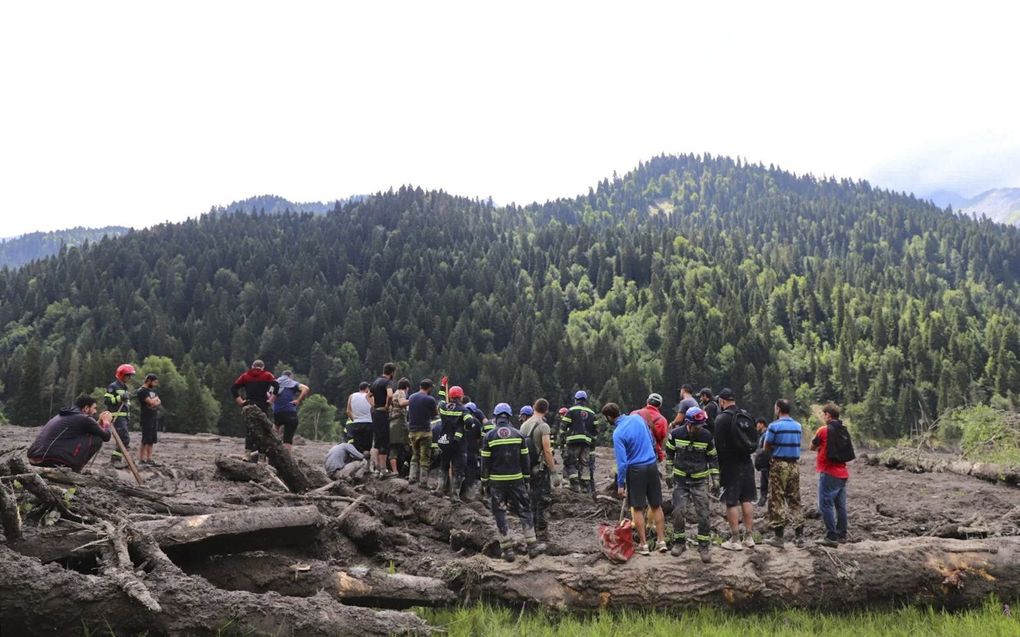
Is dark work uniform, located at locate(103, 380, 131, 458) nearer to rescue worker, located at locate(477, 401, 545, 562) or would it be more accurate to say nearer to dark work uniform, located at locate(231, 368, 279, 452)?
dark work uniform, located at locate(231, 368, 279, 452)

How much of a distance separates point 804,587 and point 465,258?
166 meters

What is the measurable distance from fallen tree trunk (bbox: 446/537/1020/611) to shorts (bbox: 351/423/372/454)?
297 inches

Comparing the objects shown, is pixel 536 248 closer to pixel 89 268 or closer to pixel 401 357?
pixel 401 357

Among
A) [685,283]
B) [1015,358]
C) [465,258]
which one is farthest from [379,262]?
[1015,358]

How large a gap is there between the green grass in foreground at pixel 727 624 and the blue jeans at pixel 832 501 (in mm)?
2693

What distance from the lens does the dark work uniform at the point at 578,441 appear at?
592 inches

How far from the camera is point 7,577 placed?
5.66m

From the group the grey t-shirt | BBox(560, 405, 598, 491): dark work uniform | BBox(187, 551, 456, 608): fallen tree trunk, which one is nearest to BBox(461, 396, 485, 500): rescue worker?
BBox(560, 405, 598, 491): dark work uniform

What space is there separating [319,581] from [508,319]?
12899 cm

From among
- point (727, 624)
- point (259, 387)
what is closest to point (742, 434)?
point (727, 624)

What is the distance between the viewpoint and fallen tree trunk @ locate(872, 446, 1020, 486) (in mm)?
18384

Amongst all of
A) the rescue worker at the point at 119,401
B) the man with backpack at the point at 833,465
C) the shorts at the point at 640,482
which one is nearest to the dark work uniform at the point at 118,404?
the rescue worker at the point at 119,401

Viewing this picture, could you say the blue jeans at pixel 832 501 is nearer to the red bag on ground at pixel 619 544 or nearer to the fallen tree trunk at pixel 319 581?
the red bag on ground at pixel 619 544

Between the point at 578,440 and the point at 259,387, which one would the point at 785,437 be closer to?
the point at 578,440
